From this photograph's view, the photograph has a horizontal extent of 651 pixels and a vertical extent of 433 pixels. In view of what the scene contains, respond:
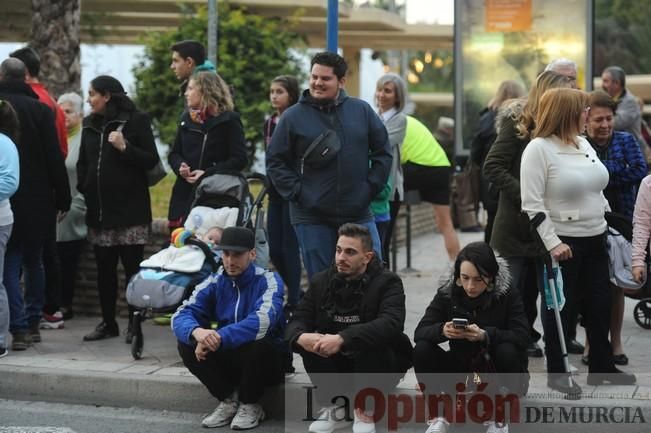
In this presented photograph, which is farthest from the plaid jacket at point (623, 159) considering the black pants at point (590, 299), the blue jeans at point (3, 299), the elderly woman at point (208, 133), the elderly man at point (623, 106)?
the blue jeans at point (3, 299)

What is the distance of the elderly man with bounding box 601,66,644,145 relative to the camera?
403 inches

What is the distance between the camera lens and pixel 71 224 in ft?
31.5

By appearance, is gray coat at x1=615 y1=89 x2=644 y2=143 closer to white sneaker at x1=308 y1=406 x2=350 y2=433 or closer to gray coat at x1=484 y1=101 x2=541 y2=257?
gray coat at x1=484 y1=101 x2=541 y2=257

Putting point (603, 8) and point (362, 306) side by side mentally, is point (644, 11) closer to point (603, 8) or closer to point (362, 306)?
point (603, 8)

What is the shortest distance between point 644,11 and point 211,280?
13.5m

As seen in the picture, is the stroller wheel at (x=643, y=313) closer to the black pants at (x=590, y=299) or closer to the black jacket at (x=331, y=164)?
the black pants at (x=590, y=299)

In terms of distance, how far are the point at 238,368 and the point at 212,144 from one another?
2.02 m

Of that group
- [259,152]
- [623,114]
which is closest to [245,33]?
[259,152]

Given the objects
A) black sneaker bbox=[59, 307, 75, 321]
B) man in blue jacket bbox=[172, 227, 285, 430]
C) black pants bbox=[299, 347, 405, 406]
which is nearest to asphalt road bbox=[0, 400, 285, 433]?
man in blue jacket bbox=[172, 227, 285, 430]

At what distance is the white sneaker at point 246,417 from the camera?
22.6 feet

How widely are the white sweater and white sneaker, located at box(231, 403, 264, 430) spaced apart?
75.3 inches

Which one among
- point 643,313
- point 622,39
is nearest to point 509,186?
point 643,313

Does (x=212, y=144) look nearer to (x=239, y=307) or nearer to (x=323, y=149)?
(x=323, y=149)

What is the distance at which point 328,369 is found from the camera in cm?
680
